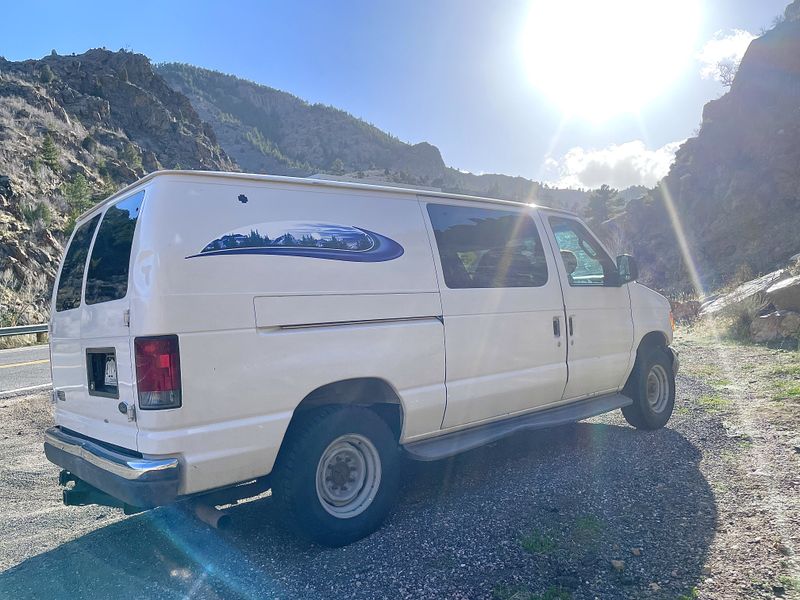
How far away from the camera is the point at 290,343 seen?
140 inches

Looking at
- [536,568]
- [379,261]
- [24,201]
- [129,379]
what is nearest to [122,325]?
[129,379]

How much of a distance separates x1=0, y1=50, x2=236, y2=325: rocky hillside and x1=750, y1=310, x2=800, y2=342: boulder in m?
21.3

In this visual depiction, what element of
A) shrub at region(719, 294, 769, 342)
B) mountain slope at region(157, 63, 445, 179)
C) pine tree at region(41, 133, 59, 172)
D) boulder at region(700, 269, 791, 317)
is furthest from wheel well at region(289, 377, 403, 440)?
mountain slope at region(157, 63, 445, 179)

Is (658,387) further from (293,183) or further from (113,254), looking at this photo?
(113,254)

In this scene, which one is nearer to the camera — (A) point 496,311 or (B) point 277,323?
(B) point 277,323

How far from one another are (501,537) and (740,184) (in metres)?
35.6

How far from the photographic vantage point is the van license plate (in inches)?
136

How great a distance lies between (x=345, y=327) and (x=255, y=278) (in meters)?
0.66

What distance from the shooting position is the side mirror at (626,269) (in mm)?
5926

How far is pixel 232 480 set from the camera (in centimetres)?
337

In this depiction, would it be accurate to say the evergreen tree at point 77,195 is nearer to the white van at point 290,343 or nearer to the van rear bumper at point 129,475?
the white van at point 290,343

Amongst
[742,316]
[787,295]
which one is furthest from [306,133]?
[787,295]

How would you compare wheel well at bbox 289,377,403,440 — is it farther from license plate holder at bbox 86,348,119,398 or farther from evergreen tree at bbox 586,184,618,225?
evergreen tree at bbox 586,184,618,225

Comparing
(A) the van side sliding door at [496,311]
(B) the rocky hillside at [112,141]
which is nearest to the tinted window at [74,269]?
(B) the rocky hillside at [112,141]
